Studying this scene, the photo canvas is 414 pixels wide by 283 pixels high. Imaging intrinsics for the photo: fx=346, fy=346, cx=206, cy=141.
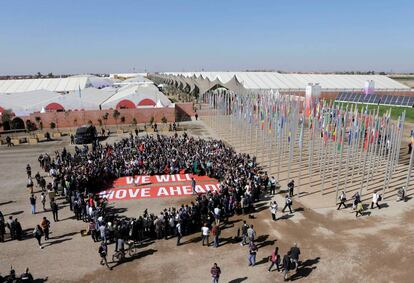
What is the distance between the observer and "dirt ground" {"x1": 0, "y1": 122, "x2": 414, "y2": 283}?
1376 centimetres

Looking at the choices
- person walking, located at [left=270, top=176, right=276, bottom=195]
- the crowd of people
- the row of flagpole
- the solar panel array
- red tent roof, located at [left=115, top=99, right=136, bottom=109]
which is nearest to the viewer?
the crowd of people

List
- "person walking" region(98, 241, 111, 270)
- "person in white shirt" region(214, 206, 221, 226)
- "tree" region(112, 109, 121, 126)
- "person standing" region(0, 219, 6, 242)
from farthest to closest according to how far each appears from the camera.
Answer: "tree" region(112, 109, 121, 126) → "person in white shirt" region(214, 206, 221, 226) → "person standing" region(0, 219, 6, 242) → "person walking" region(98, 241, 111, 270)

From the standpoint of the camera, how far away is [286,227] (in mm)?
17844

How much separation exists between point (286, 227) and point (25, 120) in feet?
149

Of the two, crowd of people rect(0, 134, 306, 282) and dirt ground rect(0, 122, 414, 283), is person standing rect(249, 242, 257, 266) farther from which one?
dirt ground rect(0, 122, 414, 283)

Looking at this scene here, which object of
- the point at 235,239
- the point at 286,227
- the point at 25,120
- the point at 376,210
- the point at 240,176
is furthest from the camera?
the point at 25,120

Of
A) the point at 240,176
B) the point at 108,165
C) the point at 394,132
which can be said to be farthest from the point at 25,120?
the point at 394,132

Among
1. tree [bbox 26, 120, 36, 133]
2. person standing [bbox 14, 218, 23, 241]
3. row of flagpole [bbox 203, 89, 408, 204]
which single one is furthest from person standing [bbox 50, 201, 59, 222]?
tree [bbox 26, 120, 36, 133]

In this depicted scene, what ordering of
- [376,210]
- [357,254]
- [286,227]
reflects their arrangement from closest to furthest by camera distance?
[357,254], [286,227], [376,210]

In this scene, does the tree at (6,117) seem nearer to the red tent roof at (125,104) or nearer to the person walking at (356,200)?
the red tent roof at (125,104)

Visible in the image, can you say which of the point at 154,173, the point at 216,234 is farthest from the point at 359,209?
the point at 154,173

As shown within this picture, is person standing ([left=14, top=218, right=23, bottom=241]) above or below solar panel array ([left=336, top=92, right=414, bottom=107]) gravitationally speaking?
below

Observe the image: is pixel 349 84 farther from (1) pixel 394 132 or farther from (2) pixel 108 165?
(2) pixel 108 165

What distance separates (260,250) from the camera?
15656mm
